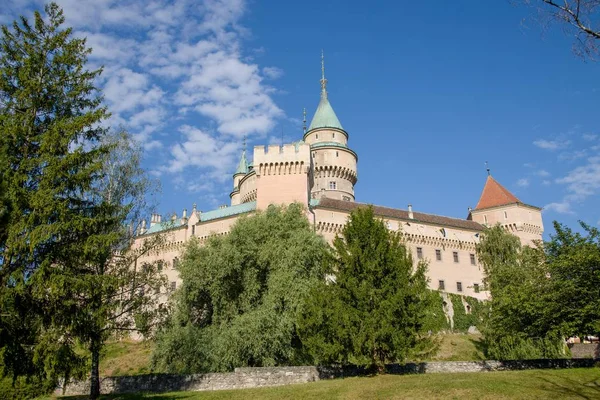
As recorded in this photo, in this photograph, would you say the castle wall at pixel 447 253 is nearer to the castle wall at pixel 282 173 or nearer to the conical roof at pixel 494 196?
the conical roof at pixel 494 196

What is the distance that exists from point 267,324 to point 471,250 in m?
35.0

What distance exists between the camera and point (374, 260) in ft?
64.5

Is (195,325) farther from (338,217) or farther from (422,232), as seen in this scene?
(422,232)

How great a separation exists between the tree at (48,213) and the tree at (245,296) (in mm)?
6264

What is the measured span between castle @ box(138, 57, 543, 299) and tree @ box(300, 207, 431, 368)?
17867 mm

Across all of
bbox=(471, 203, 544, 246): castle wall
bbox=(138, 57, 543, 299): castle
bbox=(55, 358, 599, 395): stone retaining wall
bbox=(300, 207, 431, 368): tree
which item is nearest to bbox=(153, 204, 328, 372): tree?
bbox=(300, 207, 431, 368): tree

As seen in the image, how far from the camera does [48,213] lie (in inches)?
554

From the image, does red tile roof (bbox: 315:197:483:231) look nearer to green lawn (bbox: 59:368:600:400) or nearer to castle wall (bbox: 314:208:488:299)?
castle wall (bbox: 314:208:488:299)

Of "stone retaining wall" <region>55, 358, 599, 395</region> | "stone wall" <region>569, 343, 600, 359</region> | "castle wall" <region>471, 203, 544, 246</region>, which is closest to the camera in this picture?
"stone retaining wall" <region>55, 358, 599, 395</region>

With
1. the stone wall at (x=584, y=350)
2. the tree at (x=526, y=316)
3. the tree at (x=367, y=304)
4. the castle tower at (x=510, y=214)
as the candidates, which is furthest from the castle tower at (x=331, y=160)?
the tree at (x=367, y=304)

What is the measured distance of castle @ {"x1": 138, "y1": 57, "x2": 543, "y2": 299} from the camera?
1622 inches

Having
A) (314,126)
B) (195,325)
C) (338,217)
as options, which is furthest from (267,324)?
(314,126)

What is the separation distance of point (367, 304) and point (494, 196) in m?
42.7

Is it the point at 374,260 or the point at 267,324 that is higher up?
the point at 374,260
